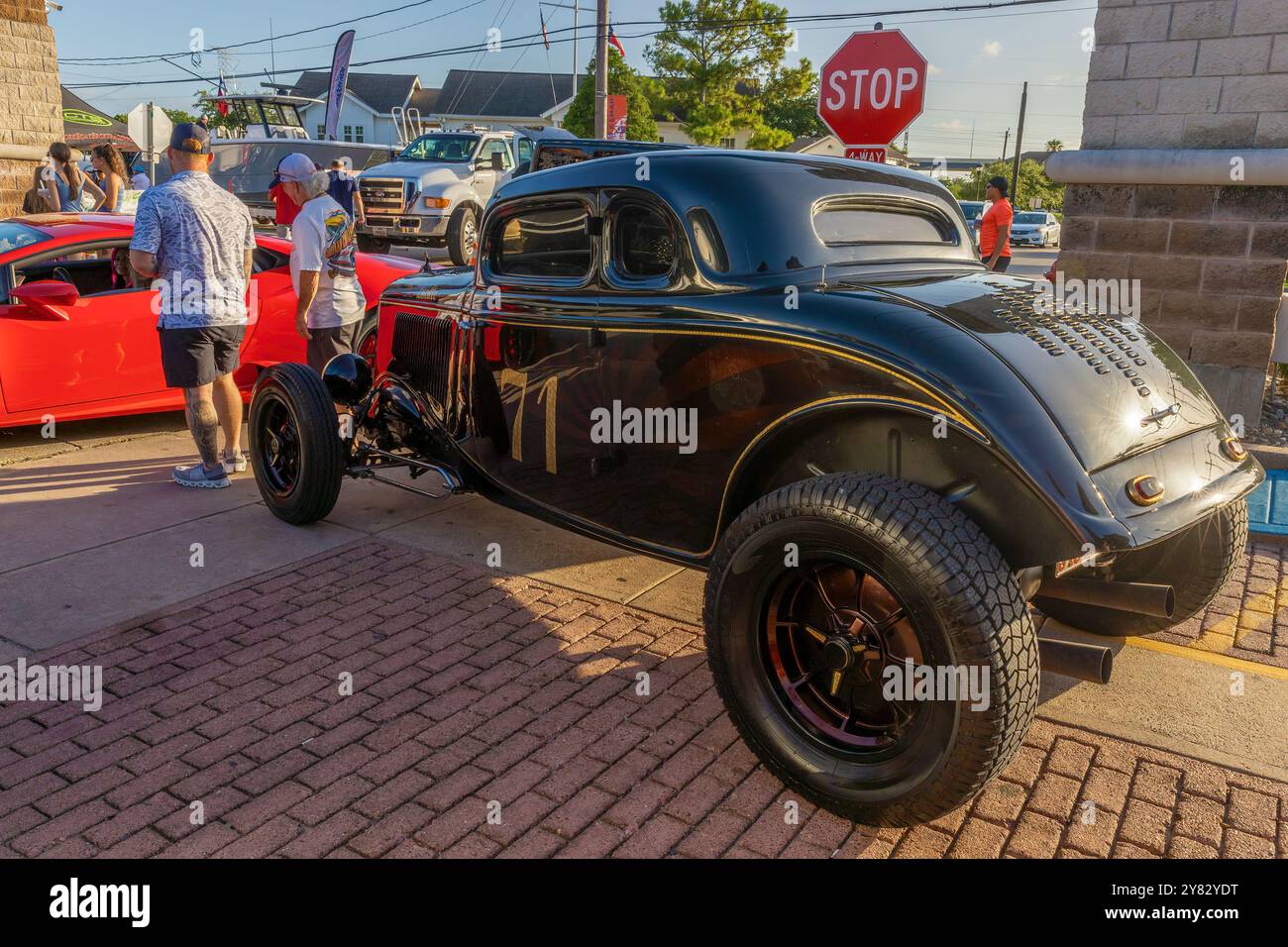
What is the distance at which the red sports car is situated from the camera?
6234 mm

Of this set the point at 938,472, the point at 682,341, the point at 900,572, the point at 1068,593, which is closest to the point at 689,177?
the point at 682,341

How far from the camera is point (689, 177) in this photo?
3.61 meters

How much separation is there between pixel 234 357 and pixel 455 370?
2.11 m

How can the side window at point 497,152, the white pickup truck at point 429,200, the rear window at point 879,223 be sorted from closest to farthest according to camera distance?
the rear window at point 879,223 < the white pickup truck at point 429,200 < the side window at point 497,152

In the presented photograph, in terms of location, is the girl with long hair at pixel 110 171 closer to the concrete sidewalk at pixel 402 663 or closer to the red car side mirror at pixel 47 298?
the red car side mirror at pixel 47 298

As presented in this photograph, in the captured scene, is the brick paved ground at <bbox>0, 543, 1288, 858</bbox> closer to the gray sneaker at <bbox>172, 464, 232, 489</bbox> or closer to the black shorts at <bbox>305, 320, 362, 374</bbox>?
the gray sneaker at <bbox>172, 464, 232, 489</bbox>

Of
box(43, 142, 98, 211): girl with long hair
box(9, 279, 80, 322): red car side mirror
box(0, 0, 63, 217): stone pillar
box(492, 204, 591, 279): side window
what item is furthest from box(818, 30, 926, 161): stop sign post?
box(0, 0, 63, 217): stone pillar

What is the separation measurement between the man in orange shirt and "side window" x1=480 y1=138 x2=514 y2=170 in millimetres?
11454

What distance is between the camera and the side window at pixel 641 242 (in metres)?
3.76

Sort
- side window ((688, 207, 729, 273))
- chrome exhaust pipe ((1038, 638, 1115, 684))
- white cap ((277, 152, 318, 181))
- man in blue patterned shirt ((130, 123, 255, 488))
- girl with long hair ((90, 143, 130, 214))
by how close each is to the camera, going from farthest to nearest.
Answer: girl with long hair ((90, 143, 130, 214)) → white cap ((277, 152, 318, 181)) → man in blue patterned shirt ((130, 123, 255, 488)) → side window ((688, 207, 729, 273)) → chrome exhaust pipe ((1038, 638, 1115, 684))

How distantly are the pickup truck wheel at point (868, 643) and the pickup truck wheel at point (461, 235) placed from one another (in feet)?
48.6

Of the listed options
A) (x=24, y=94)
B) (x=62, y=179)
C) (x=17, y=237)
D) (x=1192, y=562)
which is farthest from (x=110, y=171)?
(x=1192, y=562)

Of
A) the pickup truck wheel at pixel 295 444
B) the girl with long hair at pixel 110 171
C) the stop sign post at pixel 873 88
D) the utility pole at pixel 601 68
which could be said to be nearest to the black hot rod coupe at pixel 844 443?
the pickup truck wheel at pixel 295 444
